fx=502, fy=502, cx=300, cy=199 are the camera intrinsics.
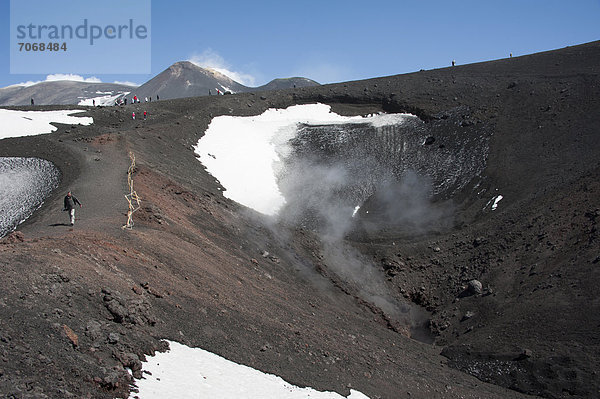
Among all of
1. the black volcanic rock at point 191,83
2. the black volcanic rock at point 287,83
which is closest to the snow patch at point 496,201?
the black volcanic rock at point 191,83

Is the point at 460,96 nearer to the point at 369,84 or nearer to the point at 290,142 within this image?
the point at 369,84

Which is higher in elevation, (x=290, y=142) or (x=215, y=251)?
(x=290, y=142)

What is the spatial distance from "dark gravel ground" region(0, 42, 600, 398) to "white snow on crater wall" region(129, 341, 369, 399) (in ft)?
1.22

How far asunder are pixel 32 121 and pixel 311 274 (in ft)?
79.0

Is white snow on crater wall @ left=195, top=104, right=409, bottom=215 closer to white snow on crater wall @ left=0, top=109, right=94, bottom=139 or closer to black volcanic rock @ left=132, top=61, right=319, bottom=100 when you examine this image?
white snow on crater wall @ left=0, top=109, right=94, bottom=139

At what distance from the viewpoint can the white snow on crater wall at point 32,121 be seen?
31.9m

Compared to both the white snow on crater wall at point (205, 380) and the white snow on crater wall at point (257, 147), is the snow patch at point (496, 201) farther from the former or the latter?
the white snow on crater wall at point (205, 380)

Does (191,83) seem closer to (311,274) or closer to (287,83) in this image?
(287,83)

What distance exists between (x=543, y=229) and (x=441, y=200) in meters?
9.33

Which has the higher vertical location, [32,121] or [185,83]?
[185,83]

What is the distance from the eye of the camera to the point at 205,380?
10.2 metres

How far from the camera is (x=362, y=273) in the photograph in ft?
87.2

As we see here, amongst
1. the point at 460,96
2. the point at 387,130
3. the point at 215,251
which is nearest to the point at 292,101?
the point at 387,130

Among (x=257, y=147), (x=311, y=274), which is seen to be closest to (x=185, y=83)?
(x=257, y=147)
